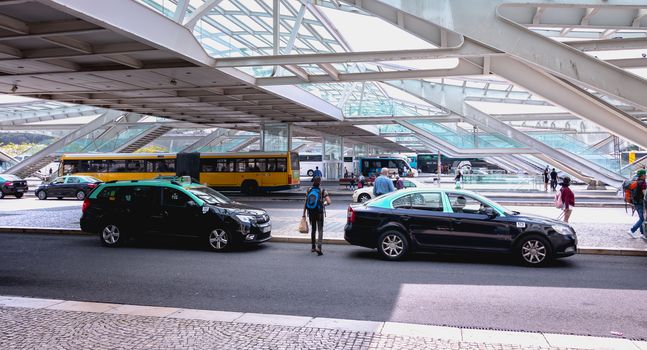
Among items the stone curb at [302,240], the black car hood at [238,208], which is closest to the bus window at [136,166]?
the stone curb at [302,240]

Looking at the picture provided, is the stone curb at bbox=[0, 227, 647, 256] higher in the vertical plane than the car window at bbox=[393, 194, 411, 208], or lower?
lower

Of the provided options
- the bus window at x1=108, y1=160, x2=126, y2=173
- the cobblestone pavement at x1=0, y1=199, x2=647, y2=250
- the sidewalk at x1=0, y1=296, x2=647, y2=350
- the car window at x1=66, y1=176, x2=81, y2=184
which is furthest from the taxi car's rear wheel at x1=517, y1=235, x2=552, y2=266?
the bus window at x1=108, y1=160, x2=126, y2=173

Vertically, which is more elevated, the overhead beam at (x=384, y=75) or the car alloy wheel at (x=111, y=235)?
the overhead beam at (x=384, y=75)

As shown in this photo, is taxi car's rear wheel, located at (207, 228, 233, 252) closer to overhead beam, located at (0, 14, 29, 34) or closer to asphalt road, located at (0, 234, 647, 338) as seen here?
asphalt road, located at (0, 234, 647, 338)

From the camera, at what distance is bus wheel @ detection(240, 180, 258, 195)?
30219 mm

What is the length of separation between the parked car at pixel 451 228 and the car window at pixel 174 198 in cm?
391

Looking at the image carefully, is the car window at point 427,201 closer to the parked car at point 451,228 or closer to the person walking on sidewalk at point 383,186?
the parked car at point 451,228

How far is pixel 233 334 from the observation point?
16.6ft

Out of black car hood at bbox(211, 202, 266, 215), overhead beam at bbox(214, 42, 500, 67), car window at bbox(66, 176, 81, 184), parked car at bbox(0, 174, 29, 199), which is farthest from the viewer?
parked car at bbox(0, 174, 29, 199)

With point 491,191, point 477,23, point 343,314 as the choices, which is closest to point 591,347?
point 343,314

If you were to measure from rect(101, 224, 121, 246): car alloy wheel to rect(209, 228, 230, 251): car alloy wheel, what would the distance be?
8.05 ft

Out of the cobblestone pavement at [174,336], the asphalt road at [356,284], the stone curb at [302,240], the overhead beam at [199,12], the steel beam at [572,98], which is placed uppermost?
the overhead beam at [199,12]

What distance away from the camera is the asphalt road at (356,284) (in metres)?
5.99

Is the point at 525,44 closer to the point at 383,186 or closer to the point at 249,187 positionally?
the point at 383,186
